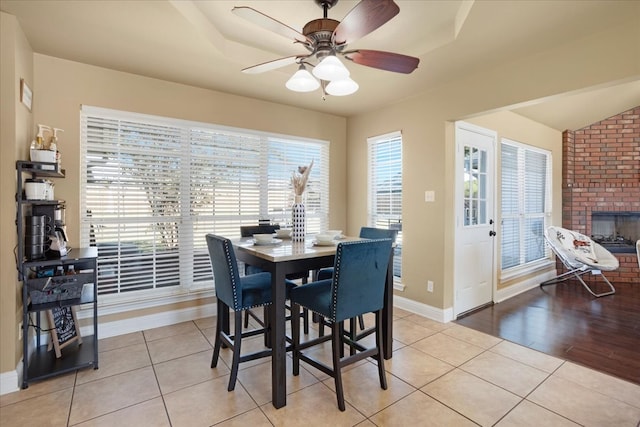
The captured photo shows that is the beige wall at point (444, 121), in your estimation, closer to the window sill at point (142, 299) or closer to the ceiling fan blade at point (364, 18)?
the ceiling fan blade at point (364, 18)

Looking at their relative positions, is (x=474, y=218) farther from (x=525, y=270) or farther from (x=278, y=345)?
(x=278, y=345)

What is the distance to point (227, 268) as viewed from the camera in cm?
210

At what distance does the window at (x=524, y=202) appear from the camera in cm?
438

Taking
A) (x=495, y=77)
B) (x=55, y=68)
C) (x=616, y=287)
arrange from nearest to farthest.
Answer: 1. (x=55, y=68)
2. (x=495, y=77)
3. (x=616, y=287)

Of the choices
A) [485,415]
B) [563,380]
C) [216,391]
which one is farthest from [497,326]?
[216,391]

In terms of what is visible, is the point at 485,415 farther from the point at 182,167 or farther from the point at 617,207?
the point at 617,207

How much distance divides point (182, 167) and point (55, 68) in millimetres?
1289

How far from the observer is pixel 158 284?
10.7ft

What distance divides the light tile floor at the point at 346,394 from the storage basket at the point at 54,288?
1.91 feet

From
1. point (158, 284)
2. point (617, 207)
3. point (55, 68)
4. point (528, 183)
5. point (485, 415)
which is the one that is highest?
point (55, 68)

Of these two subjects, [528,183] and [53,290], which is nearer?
[53,290]

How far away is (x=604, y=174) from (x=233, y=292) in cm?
638

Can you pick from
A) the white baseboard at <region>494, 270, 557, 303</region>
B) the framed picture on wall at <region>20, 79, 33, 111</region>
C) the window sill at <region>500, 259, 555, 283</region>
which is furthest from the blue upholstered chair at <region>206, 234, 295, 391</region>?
the window sill at <region>500, 259, 555, 283</region>

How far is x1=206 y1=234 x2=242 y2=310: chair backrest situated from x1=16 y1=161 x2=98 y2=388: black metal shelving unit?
99cm
